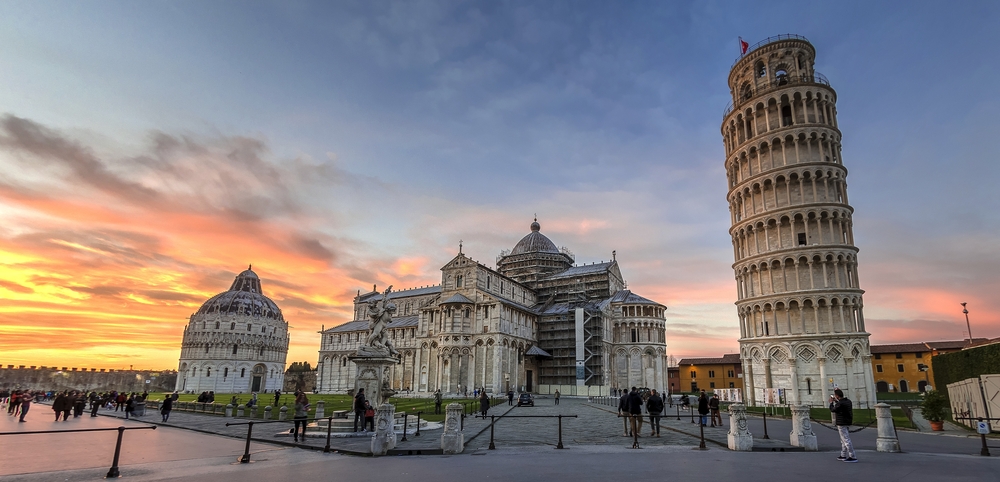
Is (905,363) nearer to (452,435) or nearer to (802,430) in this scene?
(802,430)

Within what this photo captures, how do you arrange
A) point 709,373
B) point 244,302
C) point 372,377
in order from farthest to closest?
point 244,302 → point 709,373 → point 372,377

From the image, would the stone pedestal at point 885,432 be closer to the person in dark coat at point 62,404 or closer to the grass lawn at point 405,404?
the grass lawn at point 405,404

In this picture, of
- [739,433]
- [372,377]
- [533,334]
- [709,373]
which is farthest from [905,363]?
[372,377]

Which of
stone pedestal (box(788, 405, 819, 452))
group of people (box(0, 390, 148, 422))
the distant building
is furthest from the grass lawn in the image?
the distant building

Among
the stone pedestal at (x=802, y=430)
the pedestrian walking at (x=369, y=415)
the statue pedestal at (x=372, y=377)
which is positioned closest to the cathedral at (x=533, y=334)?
the statue pedestal at (x=372, y=377)

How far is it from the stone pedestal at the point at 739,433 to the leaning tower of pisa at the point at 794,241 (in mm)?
25840

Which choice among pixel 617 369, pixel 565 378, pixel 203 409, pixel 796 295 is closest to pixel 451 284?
pixel 565 378

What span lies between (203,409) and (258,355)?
259 feet

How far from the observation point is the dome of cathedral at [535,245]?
3172 inches

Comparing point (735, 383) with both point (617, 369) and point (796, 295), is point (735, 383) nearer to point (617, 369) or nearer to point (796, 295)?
point (617, 369)

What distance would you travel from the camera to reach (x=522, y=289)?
7225 cm

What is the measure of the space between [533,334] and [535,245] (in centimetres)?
1894

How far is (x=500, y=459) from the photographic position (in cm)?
1262

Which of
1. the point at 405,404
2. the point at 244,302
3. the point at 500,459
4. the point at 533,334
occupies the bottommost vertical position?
the point at 405,404
